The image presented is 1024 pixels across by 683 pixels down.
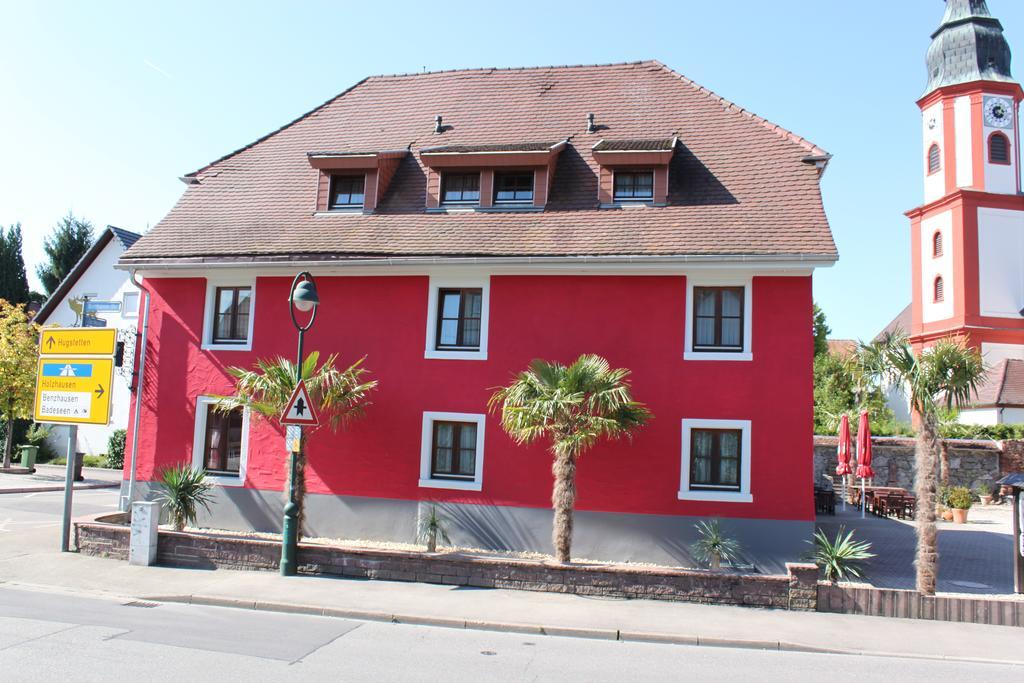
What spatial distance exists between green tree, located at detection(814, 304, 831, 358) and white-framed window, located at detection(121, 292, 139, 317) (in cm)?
4484

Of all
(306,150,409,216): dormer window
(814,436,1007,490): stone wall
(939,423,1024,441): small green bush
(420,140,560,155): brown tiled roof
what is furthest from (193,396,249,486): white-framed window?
(939,423,1024,441): small green bush

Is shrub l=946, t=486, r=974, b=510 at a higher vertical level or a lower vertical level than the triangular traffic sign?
lower

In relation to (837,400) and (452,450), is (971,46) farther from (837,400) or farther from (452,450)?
(452,450)

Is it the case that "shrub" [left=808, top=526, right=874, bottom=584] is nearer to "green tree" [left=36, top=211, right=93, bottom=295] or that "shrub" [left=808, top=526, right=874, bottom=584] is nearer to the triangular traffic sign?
the triangular traffic sign

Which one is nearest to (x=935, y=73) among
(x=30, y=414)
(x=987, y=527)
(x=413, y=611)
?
(x=987, y=527)

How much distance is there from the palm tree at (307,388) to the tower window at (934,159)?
4313 cm

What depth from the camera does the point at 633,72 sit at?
735 inches

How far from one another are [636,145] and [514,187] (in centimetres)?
277

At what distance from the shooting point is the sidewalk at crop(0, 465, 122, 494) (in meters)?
23.9

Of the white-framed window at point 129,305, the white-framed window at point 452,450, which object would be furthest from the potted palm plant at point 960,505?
the white-framed window at point 129,305

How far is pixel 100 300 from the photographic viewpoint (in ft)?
111

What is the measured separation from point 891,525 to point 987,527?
3.14 m

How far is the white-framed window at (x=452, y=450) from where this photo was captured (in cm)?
1459

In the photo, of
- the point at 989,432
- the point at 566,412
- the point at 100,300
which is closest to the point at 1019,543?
the point at 566,412
